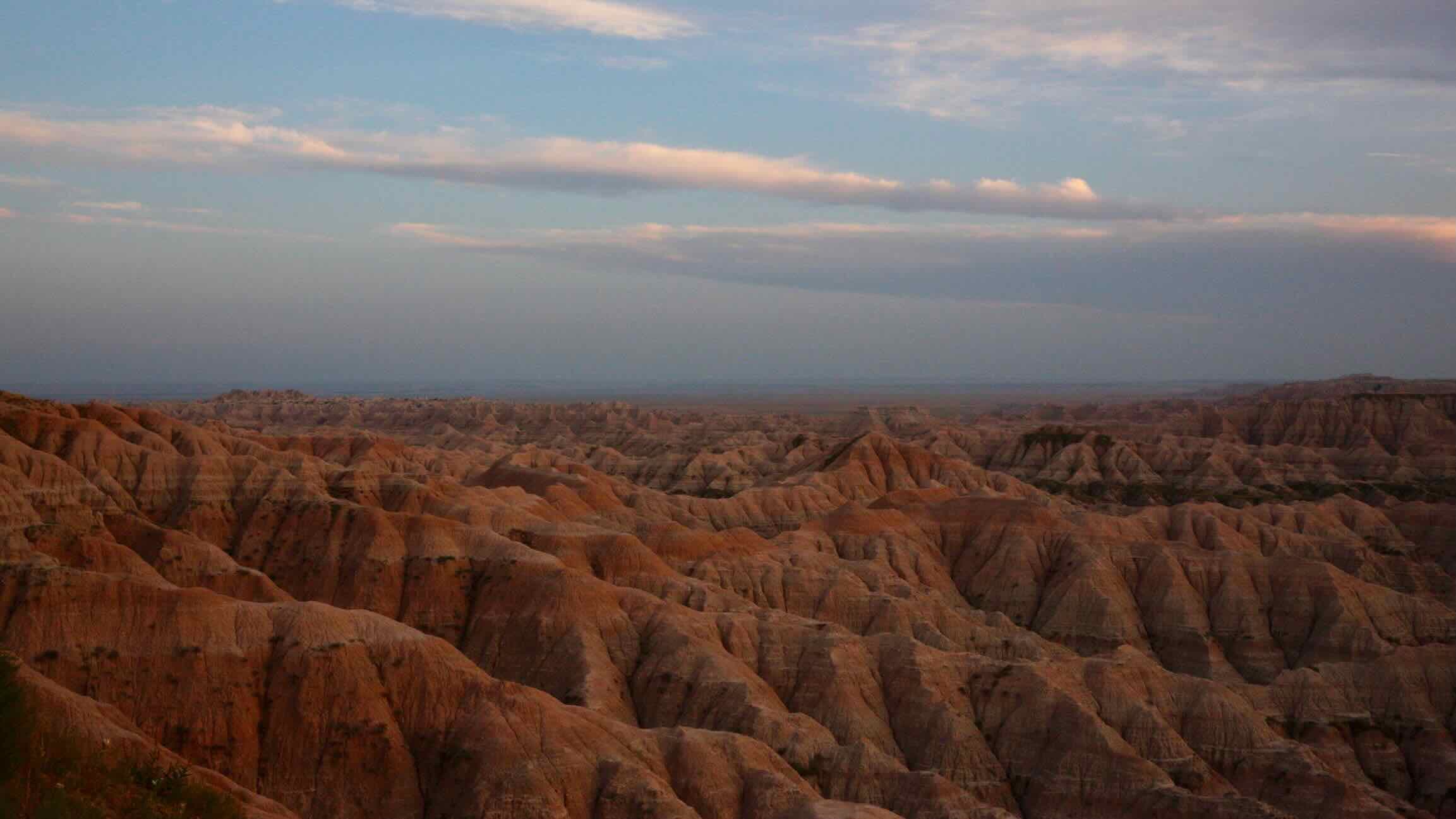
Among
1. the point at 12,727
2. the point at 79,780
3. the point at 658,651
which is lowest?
the point at 658,651

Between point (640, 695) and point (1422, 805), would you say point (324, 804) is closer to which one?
point (640, 695)

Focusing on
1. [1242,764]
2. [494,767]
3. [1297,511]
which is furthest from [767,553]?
[1297,511]

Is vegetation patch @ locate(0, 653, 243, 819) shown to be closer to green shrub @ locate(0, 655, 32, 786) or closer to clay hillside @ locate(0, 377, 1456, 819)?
green shrub @ locate(0, 655, 32, 786)

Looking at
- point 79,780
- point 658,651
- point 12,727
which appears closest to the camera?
point 12,727

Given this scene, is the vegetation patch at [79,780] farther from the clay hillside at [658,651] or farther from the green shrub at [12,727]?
the clay hillside at [658,651]

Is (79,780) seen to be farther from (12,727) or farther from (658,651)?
(658,651)

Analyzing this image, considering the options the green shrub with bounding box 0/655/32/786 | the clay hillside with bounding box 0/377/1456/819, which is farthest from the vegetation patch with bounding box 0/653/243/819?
the clay hillside with bounding box 0/377/1456/819

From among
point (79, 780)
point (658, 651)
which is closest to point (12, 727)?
point (79, 780)

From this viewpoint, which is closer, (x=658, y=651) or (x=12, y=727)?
(x=12, y=727)
